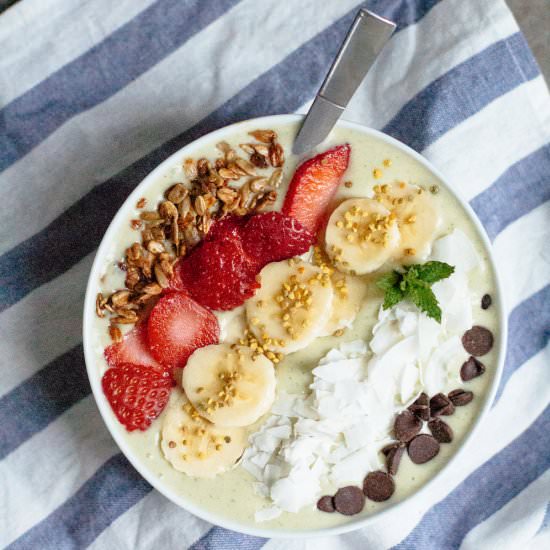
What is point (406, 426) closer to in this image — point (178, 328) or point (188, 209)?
point (178, 328)

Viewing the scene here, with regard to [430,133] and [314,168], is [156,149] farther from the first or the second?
[430,133]

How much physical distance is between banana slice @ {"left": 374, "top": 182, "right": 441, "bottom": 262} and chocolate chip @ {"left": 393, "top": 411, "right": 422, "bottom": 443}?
30 centimetres

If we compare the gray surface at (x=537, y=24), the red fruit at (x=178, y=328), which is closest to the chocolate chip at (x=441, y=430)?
the red fruit at (x=178, y=328)

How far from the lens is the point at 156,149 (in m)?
1.72

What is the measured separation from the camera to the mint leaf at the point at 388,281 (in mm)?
1438

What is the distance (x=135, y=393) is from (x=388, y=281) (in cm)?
53

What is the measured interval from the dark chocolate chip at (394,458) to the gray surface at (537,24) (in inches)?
39.5

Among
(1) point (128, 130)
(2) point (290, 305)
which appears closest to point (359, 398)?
(2) point (290, 305)

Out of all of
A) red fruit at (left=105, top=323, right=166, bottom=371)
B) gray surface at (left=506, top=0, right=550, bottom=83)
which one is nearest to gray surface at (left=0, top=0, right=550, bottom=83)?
gray surface at (left=506, top=0, right=550, bottom=83)

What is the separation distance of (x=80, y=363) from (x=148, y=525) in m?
0.40

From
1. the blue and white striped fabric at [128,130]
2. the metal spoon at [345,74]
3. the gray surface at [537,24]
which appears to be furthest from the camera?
the gray surface at [537,24]

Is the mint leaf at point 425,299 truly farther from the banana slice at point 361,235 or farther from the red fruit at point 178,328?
the red fruit at point 178,328

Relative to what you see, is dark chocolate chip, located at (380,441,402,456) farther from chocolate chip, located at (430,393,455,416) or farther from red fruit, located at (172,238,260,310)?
red fruit, located at (172,238,260,310)

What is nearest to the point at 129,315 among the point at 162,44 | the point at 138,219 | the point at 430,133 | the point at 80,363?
the point at 138,219
